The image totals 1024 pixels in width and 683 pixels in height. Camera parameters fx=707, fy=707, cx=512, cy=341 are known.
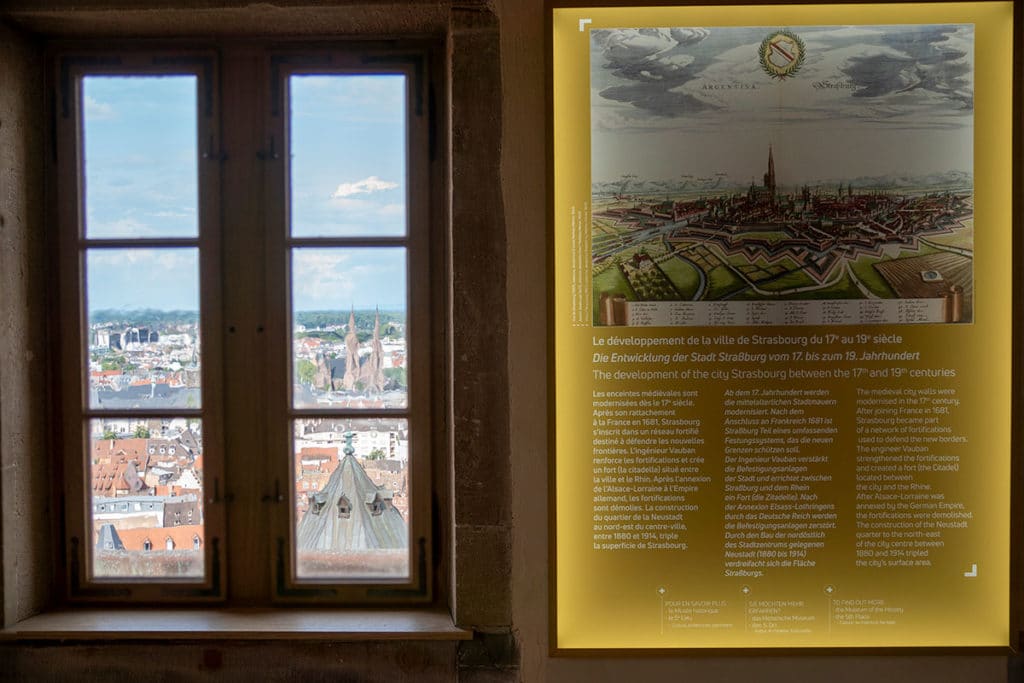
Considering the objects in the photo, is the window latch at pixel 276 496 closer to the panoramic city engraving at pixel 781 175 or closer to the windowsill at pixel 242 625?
the windowsill at pixel 242 625

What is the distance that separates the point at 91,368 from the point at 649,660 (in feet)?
7.02

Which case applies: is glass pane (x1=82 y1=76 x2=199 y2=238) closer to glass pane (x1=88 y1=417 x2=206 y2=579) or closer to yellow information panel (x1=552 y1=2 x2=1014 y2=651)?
glass pane (x1=88 y1=417 x2=206 y2=579)

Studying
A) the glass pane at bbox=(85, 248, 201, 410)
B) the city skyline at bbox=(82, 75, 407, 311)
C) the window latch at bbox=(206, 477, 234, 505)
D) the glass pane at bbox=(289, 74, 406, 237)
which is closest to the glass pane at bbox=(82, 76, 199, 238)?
the city skyline at bbox=(82, 75, 407, 311)

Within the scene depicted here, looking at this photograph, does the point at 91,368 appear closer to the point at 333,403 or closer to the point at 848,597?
the point at 333,403

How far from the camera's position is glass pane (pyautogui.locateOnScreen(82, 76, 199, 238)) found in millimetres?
2459

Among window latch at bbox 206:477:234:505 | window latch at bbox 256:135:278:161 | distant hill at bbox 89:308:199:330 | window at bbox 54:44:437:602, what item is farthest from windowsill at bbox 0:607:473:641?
window latch at bbox 256:135:278:161

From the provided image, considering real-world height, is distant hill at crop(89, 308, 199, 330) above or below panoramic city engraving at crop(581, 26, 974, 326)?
below

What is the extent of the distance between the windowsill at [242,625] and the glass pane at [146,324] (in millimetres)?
709

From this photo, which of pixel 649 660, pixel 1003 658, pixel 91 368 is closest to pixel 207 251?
pixel 91 368

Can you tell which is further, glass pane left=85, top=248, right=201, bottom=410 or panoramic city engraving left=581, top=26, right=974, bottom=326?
glass pane left=85, top=248, right=201, bottom=410

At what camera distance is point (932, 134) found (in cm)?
222

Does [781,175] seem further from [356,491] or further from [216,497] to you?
[216,497]

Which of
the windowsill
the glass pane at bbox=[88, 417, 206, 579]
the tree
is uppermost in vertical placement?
the tree

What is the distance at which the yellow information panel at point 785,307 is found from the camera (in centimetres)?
222
